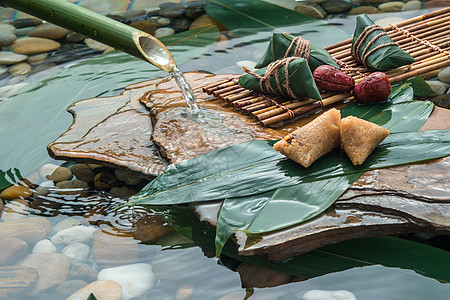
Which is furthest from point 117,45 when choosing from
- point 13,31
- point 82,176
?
point 13,31

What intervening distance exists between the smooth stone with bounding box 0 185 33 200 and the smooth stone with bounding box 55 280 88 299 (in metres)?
0.65

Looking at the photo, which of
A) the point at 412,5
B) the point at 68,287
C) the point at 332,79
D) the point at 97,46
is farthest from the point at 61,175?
the point at 412,5

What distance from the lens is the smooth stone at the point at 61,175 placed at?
250cm

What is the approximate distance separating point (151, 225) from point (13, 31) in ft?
8.75

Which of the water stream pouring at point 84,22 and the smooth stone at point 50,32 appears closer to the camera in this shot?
the water stream pouring at point 84,22

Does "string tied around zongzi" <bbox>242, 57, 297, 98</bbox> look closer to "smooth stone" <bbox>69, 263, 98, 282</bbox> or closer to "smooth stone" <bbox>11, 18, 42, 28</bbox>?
"smooth stone" <bbox>69, 263, 98, 282</bbox>

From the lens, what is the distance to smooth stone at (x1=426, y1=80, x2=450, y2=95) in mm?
2887

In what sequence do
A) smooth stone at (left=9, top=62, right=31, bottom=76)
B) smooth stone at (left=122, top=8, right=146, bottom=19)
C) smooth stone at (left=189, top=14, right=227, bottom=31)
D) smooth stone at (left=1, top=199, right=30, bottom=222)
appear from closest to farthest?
smooth stone at (left=1, top=199, right=30, bottom=222)
smooth stone at (left=9, top=62, right=31, bottom=76)
smooth stone at (left=189, top=14, right=227, bottom=31)
smooth stone at (left=122, top=8, right=146, bottom=19)

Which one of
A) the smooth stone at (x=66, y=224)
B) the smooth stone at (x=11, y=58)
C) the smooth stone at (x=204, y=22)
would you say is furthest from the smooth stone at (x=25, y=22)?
the smooth stone at (x=66, y=224)

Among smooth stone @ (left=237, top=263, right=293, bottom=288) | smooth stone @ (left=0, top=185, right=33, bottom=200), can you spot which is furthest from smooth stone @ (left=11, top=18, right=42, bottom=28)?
smooth stone @ (left=237, top=263, right=293, bottom=288)

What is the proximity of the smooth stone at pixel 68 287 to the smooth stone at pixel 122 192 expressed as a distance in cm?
52

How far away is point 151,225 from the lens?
2146 mm

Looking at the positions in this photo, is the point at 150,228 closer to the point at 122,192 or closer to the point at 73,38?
the point at 122,192

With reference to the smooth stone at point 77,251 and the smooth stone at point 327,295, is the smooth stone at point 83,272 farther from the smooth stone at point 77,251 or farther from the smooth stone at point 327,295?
the smooth stone at point 327,295
